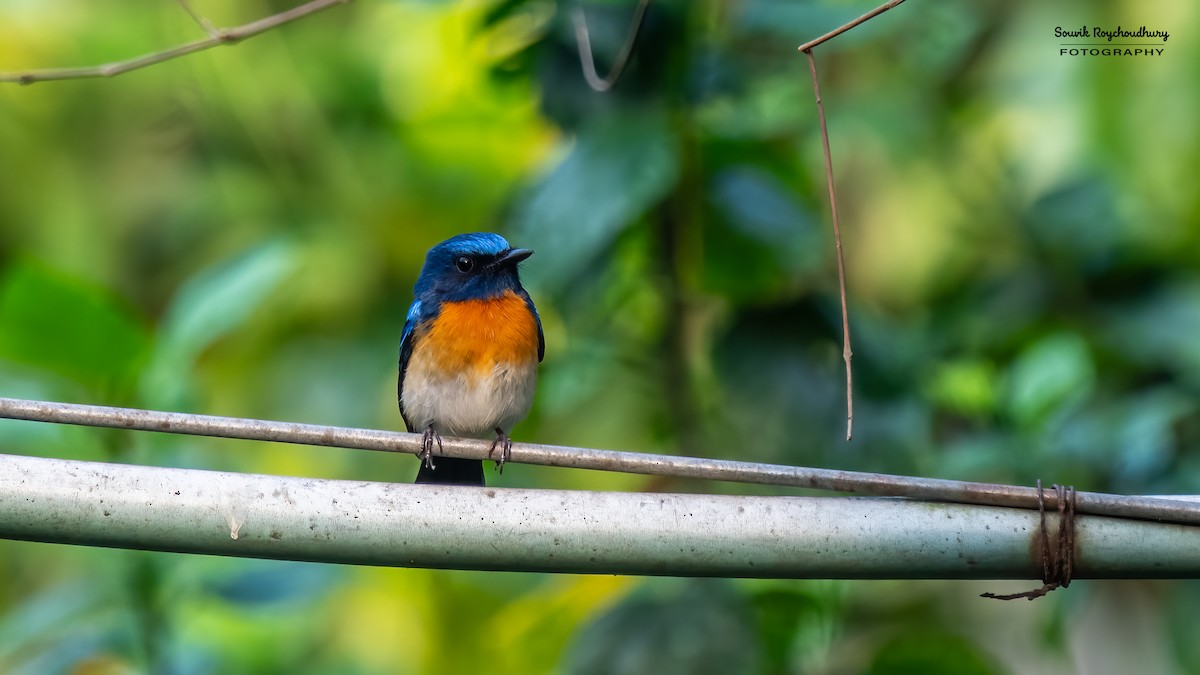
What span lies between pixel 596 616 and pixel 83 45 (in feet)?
10.0

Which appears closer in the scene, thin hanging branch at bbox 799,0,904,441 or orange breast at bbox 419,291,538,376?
thin hanging branch at bbox 799,0,904,441

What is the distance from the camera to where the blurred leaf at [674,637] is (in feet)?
10.7

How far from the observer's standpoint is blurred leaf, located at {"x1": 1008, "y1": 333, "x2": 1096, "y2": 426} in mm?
3441

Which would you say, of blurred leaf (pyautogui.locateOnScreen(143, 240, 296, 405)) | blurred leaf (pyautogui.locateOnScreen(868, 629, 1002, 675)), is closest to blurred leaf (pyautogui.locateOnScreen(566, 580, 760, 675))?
blurred leaf (pyautogui.locateOnScreen(868, 629, 1002, 675))

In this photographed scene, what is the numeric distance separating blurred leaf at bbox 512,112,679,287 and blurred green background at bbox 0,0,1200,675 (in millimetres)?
11

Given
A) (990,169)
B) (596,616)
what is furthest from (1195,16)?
(596,616)

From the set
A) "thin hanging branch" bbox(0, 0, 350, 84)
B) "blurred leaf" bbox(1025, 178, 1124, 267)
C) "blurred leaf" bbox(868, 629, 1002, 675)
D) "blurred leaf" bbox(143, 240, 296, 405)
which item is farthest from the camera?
"blurred leaf" bbox(1025, 178, 1124, 267)

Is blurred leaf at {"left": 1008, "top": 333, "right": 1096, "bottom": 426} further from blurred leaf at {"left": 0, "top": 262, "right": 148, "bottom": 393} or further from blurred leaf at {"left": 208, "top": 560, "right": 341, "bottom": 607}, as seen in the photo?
blurred leaf at {"left": 0, "top": 262, "right": 148, "bottom": 393}

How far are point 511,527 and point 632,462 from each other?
0.18 meters

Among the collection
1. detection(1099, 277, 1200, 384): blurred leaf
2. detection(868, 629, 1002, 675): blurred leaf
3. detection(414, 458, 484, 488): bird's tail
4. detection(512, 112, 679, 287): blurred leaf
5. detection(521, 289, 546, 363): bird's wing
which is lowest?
detection(868, 629, 1002, 675): blurred leaf

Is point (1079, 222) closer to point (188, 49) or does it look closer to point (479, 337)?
point (479, 337)

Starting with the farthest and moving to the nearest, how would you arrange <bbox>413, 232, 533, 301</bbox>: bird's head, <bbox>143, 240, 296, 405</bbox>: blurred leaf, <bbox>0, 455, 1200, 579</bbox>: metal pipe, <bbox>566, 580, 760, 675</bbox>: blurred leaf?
1. <bbox>413, 232, 533, 301</bbox>: bird's head
2. <bbox>566, 580, 760, 675</bbox>: blurred leaf
3. <bbox>143, 240, 296, 405</bbox>: blurred leaf
4. <bbox>0, 455, 1200, 579</bbox>: metal pipe

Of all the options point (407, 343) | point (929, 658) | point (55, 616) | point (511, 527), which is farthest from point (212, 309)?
point (929, 658)

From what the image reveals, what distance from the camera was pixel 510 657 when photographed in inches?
153
